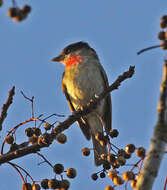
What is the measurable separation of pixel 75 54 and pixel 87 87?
1.53m

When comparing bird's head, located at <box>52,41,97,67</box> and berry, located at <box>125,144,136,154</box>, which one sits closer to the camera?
berry, located at <box>125,144,136,154</box>

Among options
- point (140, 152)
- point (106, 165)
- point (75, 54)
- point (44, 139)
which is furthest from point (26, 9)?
point (75, 54)

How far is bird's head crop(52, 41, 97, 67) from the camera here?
354 inches

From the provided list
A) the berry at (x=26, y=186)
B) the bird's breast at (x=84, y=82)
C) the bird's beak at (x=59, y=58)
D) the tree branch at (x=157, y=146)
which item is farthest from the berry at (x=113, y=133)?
the bird's beak at (x=59, y=58)

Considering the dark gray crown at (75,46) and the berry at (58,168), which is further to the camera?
the dark gray crown at (75,46)

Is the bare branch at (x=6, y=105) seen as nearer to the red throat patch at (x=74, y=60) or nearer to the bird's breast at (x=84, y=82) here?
the bird's breast at (x=84, y=82)

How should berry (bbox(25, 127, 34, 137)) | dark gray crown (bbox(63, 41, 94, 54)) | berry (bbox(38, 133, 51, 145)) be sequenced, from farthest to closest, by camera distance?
dark gray crown (bbox(63, 41, 94, 54)) → berry (bbox(25, 127, 34, 137)) → berry (bbox(38, 133, 51, 145))

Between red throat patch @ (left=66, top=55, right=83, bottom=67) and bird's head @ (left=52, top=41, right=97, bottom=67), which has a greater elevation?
bird's head @ (left=52, top=41, right=97, bottom=67)

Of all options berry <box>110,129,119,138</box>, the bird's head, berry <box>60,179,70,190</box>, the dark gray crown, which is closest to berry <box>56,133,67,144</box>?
berry <box>60,179,70,190</box>

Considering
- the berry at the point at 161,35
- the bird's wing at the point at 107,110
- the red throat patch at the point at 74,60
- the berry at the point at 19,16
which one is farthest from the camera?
the red throat patch at the point at 74,60

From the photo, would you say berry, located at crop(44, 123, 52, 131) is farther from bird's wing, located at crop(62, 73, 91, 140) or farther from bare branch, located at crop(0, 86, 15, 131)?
bird's wing, located at crop(62, 73, 91, 140)

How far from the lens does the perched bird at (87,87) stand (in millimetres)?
8234

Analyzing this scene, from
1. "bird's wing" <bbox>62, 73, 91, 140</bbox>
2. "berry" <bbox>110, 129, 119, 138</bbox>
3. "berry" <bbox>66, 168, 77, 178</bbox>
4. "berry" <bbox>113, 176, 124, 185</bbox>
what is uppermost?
"bird's wing" <bbox>62, 73, 91, 140</bbox>

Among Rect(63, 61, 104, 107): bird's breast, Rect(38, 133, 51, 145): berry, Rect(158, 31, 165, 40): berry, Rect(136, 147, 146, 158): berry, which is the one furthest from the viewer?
Rect(63, 61, 104, 107): bird's breast
